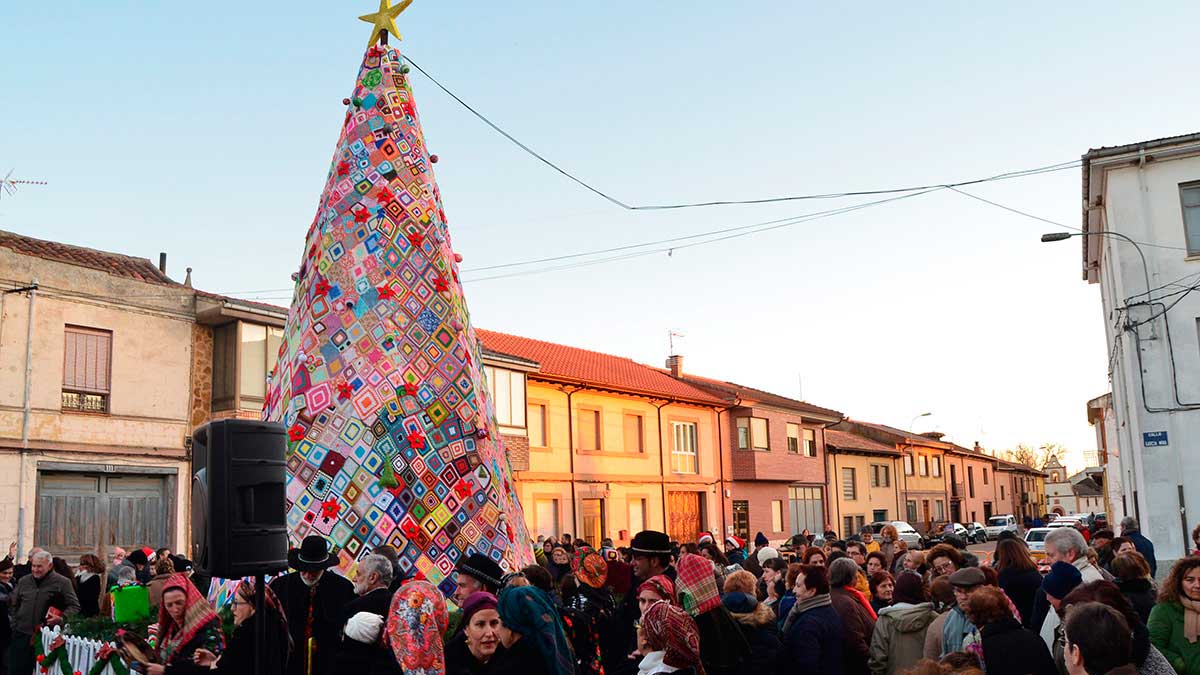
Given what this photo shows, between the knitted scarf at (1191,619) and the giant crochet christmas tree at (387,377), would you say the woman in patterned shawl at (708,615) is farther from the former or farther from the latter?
the giant crochet christmas tree at (387,377)

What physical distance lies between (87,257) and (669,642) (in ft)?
61.8

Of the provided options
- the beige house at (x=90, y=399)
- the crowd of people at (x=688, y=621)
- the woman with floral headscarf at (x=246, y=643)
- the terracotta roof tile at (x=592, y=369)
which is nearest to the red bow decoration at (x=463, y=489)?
the crowd of people at (x=688, y=621)

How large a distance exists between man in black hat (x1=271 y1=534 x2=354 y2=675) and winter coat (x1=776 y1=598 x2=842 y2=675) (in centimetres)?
272

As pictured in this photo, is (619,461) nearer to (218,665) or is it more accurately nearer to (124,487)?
(124,487)

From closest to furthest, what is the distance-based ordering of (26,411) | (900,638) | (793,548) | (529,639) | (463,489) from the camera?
(529,639), (900,638), (463,489), (793,548), (26,411)

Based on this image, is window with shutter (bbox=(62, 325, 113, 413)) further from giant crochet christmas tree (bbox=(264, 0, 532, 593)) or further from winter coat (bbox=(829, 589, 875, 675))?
winter coat (bbox=(829, 589, 875, 675))

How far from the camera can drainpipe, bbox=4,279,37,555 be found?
1695 centimetres

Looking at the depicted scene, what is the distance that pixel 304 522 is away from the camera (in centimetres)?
748

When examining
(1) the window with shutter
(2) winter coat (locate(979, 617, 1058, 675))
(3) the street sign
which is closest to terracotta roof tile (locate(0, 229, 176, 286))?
(1) the window with shutter

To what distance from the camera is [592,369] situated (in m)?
32.9

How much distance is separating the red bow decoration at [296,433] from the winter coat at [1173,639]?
578cm

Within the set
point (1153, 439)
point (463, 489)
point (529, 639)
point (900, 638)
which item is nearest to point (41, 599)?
point (463, 489)

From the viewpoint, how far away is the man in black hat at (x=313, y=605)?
6.30 meters

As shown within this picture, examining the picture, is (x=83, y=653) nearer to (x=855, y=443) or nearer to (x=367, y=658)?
(x=367, y=658)
